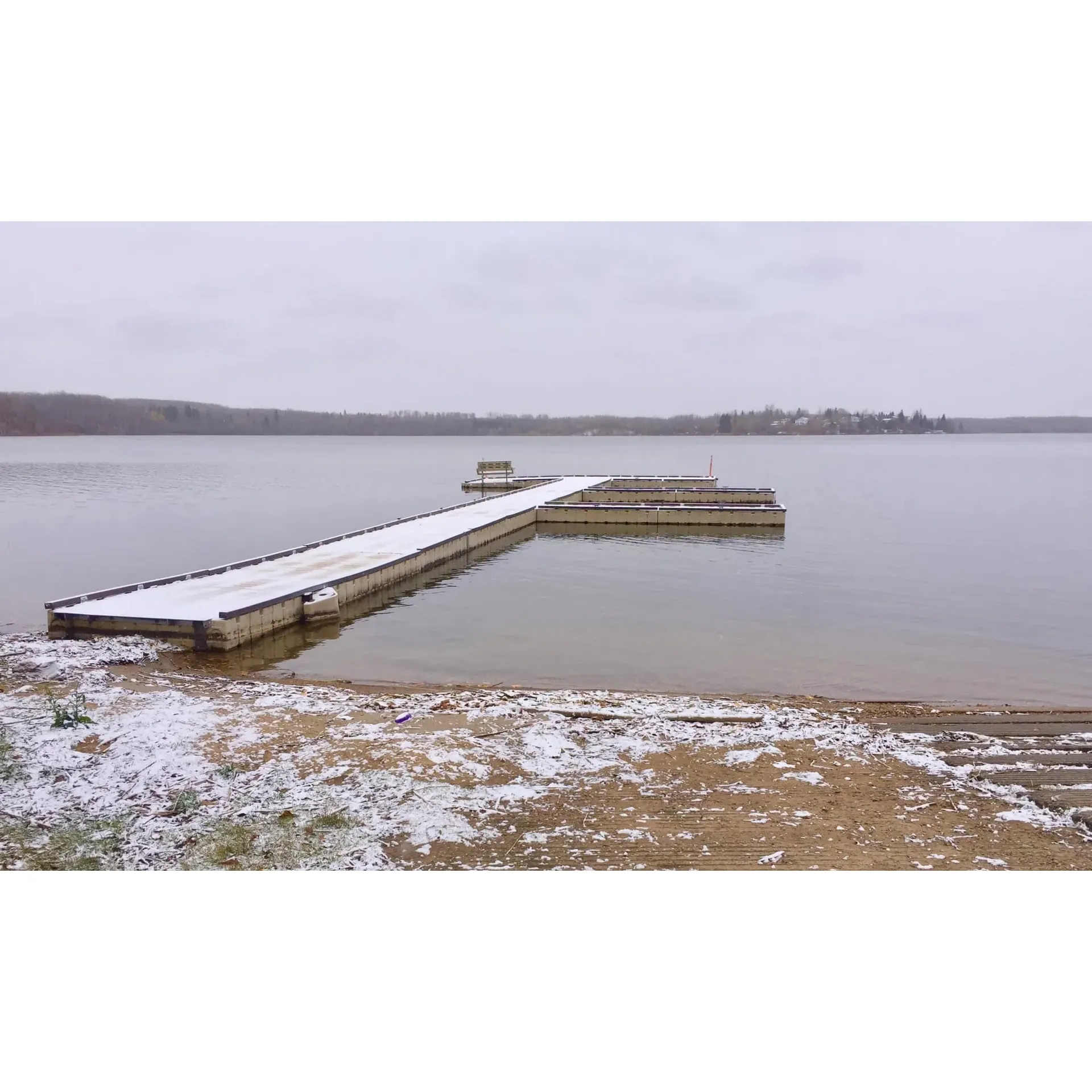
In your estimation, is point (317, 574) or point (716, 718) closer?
point (716, 718)

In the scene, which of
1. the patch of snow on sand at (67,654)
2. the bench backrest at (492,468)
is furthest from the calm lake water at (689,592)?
the bench backrest at (492,468)

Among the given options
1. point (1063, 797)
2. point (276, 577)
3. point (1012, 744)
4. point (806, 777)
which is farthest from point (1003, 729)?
point (276, 577)

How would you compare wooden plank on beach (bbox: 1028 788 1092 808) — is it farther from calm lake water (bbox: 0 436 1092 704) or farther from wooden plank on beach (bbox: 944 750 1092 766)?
calm lake water (bbox: 0 436 1092 704)

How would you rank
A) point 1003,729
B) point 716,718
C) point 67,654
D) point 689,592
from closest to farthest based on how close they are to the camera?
point 1003,729
point 716,718
point 67,654
point 689,592

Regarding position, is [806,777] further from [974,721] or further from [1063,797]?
[974,721]

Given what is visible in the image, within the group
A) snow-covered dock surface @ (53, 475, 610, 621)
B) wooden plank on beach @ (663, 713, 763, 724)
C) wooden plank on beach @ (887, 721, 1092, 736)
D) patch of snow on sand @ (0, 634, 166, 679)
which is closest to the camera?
wooden plank on beach @ (887, 721, 1092, 736)

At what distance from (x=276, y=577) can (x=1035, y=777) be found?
47.3ft

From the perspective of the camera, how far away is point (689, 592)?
1983 cm

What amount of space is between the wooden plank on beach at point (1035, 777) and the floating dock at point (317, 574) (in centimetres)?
1117

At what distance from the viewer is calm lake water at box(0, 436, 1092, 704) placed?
42.6ft

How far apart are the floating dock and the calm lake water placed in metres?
0.76

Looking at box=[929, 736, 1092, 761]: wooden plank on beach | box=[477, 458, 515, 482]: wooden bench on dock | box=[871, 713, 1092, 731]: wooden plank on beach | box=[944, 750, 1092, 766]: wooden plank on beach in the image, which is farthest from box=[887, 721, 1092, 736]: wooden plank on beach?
box=[477, 458, 515, 482]: wooden bench on dock

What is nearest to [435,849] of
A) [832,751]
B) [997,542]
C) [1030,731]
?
[832,751]

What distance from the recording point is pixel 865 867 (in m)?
5.63
